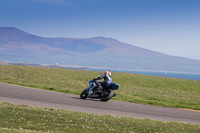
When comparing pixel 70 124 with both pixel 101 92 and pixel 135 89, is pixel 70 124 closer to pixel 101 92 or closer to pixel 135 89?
pixel 101 92

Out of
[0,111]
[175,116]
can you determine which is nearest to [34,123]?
[0,111]

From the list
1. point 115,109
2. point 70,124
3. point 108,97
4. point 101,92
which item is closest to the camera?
point 70,124

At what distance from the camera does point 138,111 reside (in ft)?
61.7

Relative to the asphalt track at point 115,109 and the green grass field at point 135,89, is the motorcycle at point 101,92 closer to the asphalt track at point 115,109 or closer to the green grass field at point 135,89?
the asphalt track at point 115,109

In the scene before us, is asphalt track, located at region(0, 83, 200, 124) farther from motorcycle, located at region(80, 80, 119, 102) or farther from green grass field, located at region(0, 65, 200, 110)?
green grass field, located at region(0, 65, 200, 110)

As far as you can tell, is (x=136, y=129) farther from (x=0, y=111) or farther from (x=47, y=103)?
(x=47, y=103)

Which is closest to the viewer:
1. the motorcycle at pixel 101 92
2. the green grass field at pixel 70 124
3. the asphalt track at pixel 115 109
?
the green grass field at pixel 70 124

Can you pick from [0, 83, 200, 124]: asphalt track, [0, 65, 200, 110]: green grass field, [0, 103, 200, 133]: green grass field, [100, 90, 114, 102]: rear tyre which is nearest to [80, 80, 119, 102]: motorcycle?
[100, 90, 114, 102]: rear tyre

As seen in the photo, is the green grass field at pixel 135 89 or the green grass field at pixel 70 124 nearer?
the green grass field at pixel 70 124

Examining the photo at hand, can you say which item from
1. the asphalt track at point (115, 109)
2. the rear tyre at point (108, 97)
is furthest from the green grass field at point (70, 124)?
the rear tyre at point (108, 97)

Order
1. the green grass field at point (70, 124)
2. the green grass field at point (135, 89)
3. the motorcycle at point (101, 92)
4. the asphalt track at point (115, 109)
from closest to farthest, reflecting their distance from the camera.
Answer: the green grass field at point (70, 124) < the asphalt track at point (115, 109) < the motorcycle at point (101, 92) < the green grass field at point (135, 89)

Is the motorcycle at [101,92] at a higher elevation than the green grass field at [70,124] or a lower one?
higher

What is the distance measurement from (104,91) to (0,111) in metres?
9.74

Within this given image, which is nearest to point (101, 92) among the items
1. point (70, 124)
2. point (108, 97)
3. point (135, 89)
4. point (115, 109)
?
point (108, 97)
